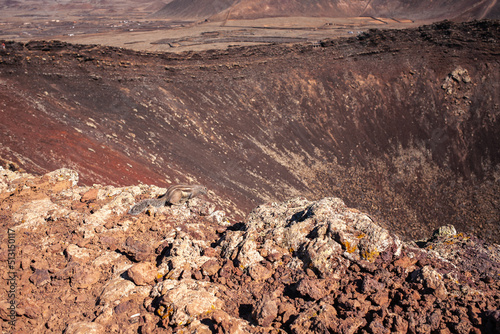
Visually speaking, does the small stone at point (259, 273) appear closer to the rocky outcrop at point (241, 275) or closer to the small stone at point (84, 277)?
the rocky outcrop at point (241, 275)

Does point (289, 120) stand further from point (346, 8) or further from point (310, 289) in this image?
point (346, 8)

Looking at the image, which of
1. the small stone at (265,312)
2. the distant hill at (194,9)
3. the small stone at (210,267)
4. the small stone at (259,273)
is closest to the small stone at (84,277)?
the small stone at (210,267)

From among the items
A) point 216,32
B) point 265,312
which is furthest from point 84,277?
point 216,32

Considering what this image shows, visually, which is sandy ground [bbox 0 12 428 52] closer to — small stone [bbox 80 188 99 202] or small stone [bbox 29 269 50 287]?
small stone [bbox 80 188 99 202]

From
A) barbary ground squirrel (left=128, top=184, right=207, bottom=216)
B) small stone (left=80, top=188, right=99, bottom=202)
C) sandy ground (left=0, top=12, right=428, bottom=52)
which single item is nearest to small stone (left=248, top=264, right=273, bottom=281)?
barbary ground squirrel (left=128, top=184, right=207, bottom=216)

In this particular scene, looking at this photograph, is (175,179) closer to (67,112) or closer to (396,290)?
(67,112)

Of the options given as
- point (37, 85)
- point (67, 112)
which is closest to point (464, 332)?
point (67, 112)
